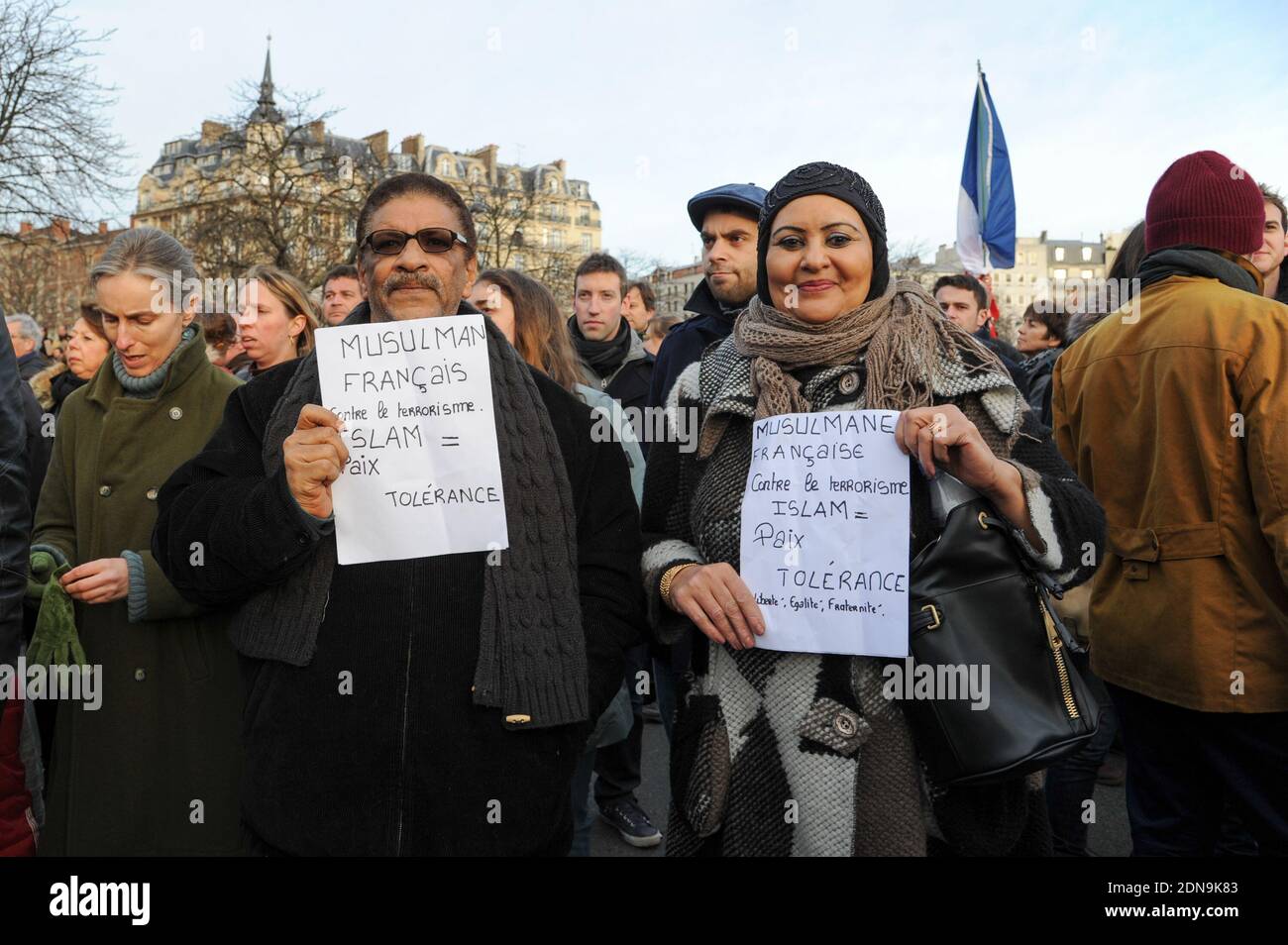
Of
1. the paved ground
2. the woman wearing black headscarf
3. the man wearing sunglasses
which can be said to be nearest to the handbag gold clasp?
the woman wearing black headscarf

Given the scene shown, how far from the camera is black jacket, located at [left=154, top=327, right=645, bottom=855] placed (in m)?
1.86

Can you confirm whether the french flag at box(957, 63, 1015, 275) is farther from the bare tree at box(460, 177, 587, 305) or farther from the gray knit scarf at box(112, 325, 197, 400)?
the bare tree at box(460, 177, 587, 305)

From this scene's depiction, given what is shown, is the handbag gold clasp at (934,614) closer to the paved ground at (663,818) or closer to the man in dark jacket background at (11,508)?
the man in dark jacket background at (11,508)

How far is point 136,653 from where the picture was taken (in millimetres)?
2641

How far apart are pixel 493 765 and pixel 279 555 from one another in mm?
589

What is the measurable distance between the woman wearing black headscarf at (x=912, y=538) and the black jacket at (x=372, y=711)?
26 cm

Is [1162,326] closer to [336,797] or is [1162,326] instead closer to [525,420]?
[525,420]

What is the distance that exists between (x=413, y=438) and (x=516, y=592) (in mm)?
388

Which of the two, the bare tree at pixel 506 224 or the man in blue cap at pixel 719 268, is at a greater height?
the bare tree at pixel 506 224

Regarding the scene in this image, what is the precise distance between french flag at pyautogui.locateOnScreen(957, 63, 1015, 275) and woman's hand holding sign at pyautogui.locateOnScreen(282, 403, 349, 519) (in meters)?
8.23

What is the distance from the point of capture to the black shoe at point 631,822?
14.5 feet

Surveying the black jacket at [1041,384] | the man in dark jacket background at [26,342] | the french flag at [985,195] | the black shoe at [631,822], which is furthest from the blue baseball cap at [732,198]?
the french flag at [985,195]

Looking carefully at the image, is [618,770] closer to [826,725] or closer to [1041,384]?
[826,725]

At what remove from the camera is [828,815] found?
1893mm
